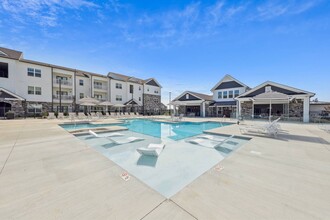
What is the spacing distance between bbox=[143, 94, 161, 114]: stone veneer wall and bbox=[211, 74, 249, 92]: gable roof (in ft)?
52.7

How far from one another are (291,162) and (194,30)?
12036mm

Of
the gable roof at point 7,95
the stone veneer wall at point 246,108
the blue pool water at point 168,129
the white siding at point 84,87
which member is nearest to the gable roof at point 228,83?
the stone veneer wall at point 246,108

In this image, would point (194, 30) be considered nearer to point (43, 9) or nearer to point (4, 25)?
point (43, 9)

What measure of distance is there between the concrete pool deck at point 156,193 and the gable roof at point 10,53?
22.9m

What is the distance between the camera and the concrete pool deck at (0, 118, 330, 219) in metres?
2.01

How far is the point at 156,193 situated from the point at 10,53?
29.0 m

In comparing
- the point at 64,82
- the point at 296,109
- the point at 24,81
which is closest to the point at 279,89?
the point at 296,109

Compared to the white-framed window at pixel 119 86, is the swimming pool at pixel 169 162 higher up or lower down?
lower down

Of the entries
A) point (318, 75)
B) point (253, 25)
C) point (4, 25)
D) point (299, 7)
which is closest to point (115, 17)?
point (4, 25)

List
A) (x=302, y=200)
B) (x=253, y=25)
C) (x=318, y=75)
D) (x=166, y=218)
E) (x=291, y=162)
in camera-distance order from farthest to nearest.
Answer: (x=318, y=75) < (x=253, y=25) < (x=291, y=162) < (x=302, y=200) < (x=166, y=218)

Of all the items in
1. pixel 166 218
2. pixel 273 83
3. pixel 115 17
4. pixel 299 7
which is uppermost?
pixel 115 17

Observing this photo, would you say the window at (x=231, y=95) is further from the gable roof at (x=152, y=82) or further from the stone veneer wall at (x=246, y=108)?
the gable roof at (x=152, y=82)

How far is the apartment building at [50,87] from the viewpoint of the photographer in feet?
61.5

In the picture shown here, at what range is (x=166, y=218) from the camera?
1922 millimetres
